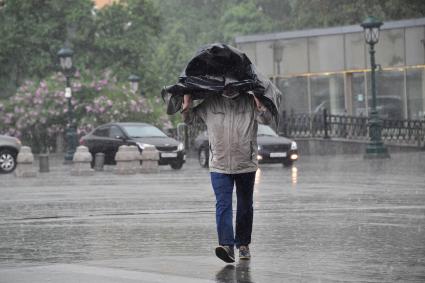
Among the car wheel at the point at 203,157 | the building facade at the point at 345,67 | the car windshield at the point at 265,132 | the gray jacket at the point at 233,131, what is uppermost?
the building facade at the point at 345,67

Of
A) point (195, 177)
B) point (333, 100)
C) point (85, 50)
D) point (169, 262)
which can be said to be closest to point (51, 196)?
point (195, 177)

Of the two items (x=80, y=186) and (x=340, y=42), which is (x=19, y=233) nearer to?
(x=80, y=186)

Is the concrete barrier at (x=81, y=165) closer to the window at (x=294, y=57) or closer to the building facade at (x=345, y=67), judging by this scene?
the building facade at (x=345, y=67)

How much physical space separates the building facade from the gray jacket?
39360mm

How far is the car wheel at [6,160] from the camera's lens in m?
36.8

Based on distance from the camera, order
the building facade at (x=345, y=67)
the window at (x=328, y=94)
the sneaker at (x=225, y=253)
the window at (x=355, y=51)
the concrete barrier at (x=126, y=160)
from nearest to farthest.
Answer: the sneaker at (x=225, y=253) < the concrete barrier at (x=126, y=160) < the building facade at (x=345, y=67) < the window at (x=355, y=51) < the window at (x=328, y=94)

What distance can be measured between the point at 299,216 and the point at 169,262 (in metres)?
5.56

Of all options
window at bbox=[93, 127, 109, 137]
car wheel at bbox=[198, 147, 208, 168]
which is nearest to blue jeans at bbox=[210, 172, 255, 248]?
car wheel at bbox=[198, 147, 208, 168]

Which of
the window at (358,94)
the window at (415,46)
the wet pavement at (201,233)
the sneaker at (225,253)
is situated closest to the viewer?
the wet pavement at (201,233)

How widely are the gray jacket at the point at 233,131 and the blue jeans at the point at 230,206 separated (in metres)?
0.10

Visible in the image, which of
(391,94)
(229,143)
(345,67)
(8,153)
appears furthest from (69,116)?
(229,143)

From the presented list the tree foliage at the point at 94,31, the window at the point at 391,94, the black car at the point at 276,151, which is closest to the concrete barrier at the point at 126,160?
the black car at the point at 276,151

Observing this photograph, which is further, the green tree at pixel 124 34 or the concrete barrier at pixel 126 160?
the green tree at pixel 124 34

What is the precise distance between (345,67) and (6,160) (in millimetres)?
20440
